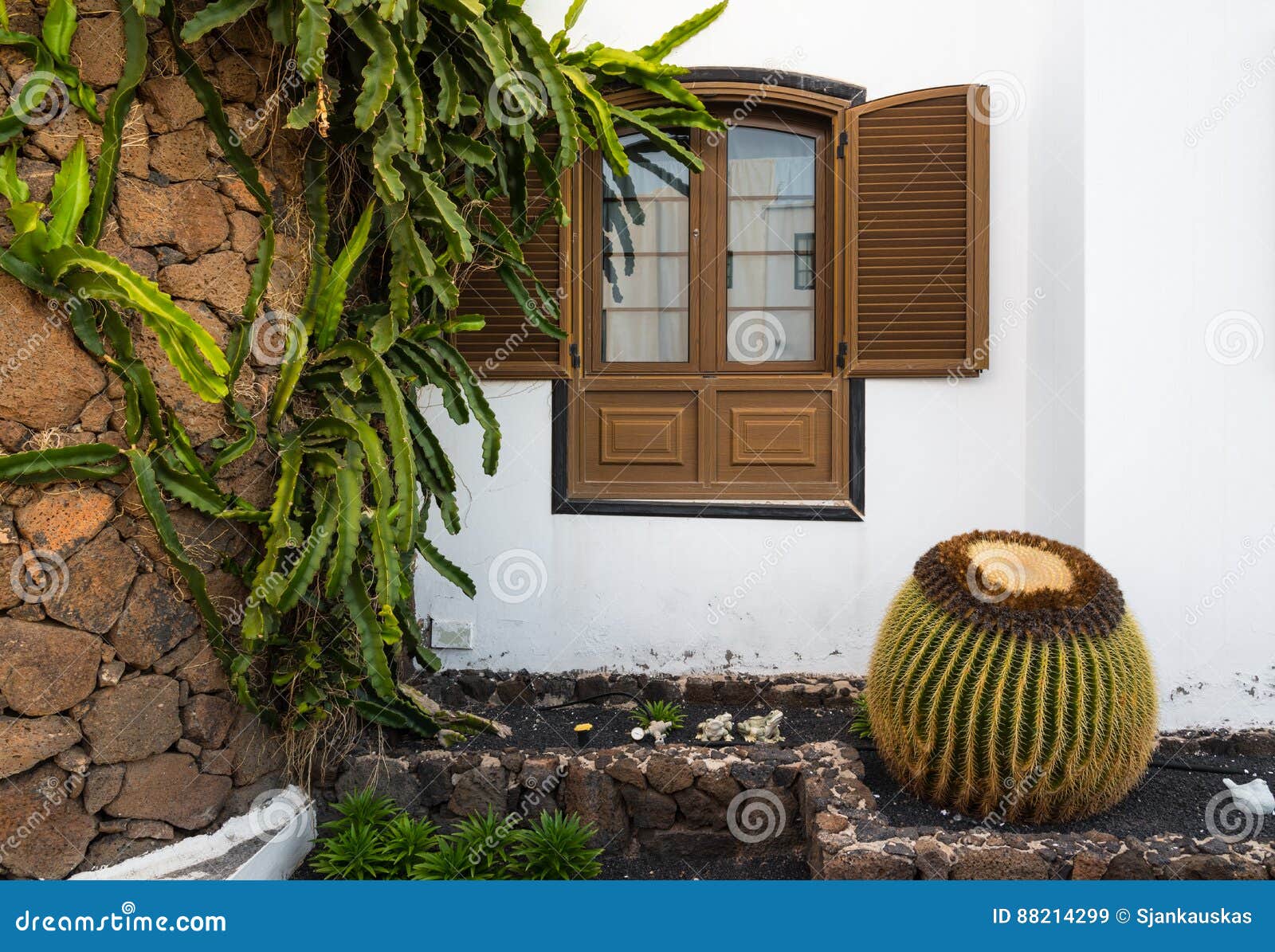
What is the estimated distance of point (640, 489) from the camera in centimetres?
441

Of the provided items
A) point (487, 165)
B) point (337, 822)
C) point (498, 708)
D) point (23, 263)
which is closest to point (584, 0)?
point (487, 165)

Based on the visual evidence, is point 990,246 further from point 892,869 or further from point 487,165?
point 892,869

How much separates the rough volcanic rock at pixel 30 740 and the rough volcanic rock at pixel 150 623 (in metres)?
0.25

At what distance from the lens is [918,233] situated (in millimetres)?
4121

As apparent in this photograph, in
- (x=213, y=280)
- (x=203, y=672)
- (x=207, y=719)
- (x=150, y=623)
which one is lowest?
(x=207, y=719)

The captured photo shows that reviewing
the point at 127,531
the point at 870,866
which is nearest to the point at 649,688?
the point at 870,866

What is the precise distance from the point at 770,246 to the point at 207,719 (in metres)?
3.00

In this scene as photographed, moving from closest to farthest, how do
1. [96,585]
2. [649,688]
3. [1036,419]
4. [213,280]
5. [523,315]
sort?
[96,585], [213,280], [1036,419], [649,688], [523,315]

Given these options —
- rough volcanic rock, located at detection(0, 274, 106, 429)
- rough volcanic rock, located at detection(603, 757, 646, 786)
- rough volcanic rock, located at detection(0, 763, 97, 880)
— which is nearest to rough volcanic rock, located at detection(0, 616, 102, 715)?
rough volcanic rock, located at detection(0, 763, 97, 880)

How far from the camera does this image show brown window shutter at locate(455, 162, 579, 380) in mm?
4301

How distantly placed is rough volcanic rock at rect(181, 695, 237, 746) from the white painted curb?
0.98ft

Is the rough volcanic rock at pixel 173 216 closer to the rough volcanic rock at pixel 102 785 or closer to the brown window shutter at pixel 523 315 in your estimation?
the brown window shutter at pixel 523 315

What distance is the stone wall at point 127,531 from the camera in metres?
2.70

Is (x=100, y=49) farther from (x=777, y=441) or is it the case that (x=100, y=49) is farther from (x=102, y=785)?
(x=777, y=441)
